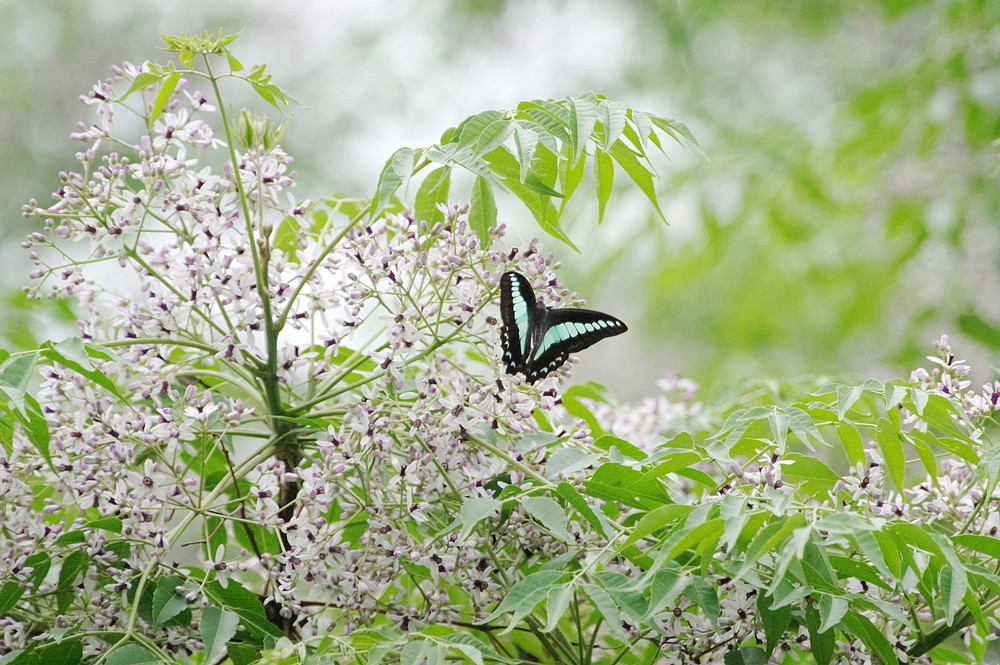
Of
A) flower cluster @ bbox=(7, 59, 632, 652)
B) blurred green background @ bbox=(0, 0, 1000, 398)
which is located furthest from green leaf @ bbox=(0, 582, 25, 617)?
blurred green background @ bbox=(0, 0, 1000, 398)

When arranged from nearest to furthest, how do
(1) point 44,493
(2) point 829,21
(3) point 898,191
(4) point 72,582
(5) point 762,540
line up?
(5) point 762,540 < (4) point 72,582 < (1) point 44,493 < (3) point 898,191 < (2) point 829,21

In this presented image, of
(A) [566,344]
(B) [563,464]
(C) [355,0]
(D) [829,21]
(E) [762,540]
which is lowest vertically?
(E) [762,540]

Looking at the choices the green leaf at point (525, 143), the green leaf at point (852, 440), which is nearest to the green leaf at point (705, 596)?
the green leaf at point (852, 440)

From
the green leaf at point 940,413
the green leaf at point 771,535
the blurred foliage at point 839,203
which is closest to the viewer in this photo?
the green leaf at point 771,535

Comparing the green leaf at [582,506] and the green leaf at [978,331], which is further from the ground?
the green leaf at [978,331]

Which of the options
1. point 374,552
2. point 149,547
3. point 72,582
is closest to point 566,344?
point 374,552

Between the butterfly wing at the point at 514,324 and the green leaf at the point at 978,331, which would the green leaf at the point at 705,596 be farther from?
the green leaf at the point at 978,331

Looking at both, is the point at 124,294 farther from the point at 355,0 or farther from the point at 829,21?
the point at 355,0

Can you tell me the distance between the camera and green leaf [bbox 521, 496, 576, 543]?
1079 mm

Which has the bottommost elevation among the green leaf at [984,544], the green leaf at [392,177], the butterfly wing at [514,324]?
the green leaf at [984,544]

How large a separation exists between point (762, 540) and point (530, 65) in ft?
22.1

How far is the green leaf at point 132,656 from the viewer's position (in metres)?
1.07

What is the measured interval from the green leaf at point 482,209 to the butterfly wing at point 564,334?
6.2 inches

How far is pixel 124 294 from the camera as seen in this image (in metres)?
1.33
